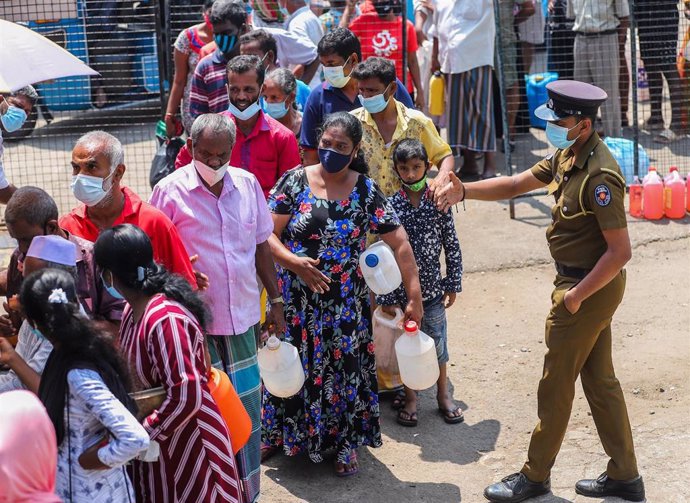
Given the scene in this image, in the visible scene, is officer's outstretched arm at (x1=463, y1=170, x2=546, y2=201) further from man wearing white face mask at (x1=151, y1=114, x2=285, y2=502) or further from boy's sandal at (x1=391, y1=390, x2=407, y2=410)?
boy's sandal at (x1=391, y1=390, x2=407, y2=410)

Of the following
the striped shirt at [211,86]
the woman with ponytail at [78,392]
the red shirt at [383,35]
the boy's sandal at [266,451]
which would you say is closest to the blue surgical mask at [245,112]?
the striped shirt at [211,86]

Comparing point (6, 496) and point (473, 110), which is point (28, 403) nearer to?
point (6, 496)

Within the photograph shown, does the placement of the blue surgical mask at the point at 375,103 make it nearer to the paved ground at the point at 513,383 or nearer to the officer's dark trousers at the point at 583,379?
the officer's dark trousers at the point at 583,379

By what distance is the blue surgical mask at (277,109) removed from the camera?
6.48 metres

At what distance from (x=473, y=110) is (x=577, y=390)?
410 cm

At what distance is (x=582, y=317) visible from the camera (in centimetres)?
492

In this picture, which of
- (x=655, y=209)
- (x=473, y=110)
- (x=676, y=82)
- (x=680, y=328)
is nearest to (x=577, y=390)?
(x=680, y=328)

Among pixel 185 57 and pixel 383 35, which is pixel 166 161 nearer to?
pixel 185 57

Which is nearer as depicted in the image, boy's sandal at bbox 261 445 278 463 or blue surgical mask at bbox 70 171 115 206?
blue surgical mask at bbox 70 171 115 206

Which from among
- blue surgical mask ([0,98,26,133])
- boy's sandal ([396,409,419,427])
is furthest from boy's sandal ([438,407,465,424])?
blue surgical mask ([0,98,26,133])

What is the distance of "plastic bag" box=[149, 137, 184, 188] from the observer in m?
7.52

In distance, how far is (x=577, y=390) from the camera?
6.50 metres

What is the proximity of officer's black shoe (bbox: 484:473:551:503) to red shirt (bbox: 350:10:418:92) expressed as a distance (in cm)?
536

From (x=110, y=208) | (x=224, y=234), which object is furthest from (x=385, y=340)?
(x=110, y=208)
